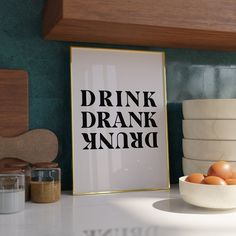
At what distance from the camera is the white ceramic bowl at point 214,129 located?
117 centimetres

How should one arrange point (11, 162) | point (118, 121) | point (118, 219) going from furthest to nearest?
point (118, 121) → point (11, 162) → point (118, 219)

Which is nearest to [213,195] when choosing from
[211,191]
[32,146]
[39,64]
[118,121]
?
[211,191]

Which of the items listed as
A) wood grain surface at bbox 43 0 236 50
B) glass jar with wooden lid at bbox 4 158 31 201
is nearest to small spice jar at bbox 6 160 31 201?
glass jar with wooden lid at bbox 4 158 31 201

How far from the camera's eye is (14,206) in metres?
0.95

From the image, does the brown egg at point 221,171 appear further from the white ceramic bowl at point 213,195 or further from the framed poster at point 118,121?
the framed poster at point 118,121

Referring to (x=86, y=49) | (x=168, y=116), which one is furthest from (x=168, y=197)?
(x=86, y=49)

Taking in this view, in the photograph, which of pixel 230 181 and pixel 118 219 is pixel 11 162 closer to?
pixel 118 219

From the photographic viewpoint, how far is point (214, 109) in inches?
46.2

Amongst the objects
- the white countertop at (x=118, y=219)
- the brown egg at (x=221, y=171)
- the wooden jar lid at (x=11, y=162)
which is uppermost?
the wooden jar lid at (x=11, y=162)

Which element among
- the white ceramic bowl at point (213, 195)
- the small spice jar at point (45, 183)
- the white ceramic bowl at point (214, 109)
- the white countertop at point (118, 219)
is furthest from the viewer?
the white ceramic bowl at point (214, 109)

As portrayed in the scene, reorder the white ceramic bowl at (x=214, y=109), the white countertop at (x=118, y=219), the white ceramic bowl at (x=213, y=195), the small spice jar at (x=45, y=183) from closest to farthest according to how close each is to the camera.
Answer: the white countertop at (x=118, y=219), the white ceramic bowl at (x=213, y=195), the small spice jar at (x=45, y=183), the white ceramic bowl at (x=214, y=109)

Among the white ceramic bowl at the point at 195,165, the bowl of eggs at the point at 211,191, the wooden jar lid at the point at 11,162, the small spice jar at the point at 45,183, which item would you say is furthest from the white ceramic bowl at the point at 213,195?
the wooden jar lid at the point at 11,162

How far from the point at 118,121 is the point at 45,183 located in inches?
12.8

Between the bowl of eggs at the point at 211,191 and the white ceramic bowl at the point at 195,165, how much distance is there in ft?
0.63
